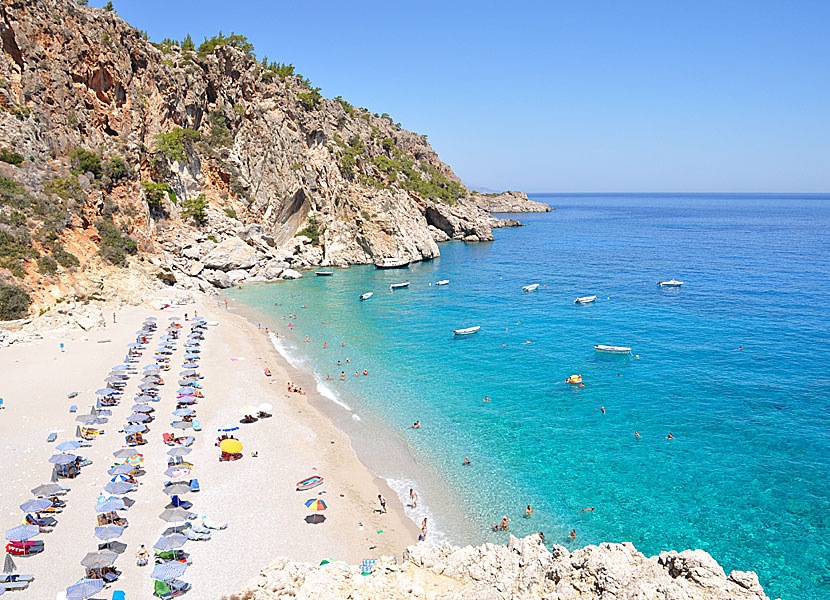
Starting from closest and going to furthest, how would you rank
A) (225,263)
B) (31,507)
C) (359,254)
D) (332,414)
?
(31,507) < (332,414) < (225,263) < (359,254)

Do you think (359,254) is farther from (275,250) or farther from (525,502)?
(525,502)

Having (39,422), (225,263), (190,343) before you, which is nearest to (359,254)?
(225,263)

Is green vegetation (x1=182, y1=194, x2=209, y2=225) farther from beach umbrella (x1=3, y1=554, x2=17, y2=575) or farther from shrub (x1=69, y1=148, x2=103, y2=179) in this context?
beach umbrella (x1=3, y1=554, x2=17, y2=575)

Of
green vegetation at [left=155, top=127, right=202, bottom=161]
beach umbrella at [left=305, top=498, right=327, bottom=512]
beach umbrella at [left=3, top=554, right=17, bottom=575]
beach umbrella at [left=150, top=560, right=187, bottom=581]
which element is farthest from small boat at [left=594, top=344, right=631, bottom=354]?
green vegetation at [left=155, top=127, right=202, bottom=161]

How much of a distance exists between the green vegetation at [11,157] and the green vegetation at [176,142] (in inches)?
615

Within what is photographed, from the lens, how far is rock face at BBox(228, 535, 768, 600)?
29.5 ft

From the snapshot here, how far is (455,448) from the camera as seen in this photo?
24.6 meters

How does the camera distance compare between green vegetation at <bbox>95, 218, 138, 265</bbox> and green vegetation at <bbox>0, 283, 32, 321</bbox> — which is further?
green vegetation at <bbox>95, 218, 138, 265</bbox>

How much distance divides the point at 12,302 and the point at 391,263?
152ft

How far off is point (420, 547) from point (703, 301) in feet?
163

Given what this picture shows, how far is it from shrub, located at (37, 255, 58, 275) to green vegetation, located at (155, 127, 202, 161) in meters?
24.3

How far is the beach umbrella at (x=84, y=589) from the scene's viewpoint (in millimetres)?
13727

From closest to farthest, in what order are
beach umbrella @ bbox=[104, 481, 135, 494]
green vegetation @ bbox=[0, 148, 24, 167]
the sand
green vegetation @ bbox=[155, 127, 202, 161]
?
the sand
beach umbrella @ bbox=[104, 481, 135, 494]
green vegetation @ bbox=[0, 148, 24, 167]
green vegetation @ bbox=[155, 127, 202, 161]

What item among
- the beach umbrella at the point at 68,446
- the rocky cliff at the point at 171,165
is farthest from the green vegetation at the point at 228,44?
the beach umbrella at the point at 68,446
